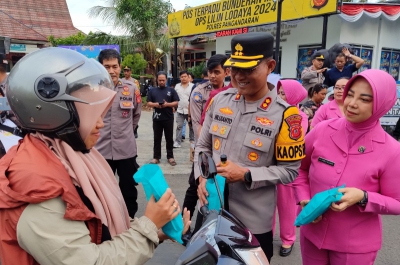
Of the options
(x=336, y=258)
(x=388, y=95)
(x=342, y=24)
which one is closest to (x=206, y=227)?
(x=336, y=258)

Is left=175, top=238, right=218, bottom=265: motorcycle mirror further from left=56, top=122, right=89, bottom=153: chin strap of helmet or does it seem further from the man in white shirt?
the man in white shirt

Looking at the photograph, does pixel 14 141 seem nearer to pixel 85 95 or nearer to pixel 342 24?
pixel 85 95

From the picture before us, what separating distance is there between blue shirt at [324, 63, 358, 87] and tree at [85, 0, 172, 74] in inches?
563

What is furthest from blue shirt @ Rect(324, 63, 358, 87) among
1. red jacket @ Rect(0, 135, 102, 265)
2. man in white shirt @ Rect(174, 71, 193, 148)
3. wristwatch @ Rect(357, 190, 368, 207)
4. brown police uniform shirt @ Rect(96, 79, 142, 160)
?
red jacket @ Rect(0, 135, 102, 265)

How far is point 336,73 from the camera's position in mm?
5453

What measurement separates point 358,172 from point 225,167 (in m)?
0.71

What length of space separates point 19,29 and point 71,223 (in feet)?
79.8

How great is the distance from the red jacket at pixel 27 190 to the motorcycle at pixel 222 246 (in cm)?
37

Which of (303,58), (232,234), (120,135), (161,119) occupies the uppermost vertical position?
(303,58)

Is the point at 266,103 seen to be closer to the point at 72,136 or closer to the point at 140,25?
the point at 72,136

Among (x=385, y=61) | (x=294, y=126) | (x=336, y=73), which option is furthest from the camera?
(x=385, y=61)

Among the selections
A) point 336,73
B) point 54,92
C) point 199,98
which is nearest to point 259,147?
point 54,92

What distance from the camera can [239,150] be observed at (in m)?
1.85

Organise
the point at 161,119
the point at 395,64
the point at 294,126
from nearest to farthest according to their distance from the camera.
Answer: the point at 294,126, the point at 161,119, the point at 395,64
